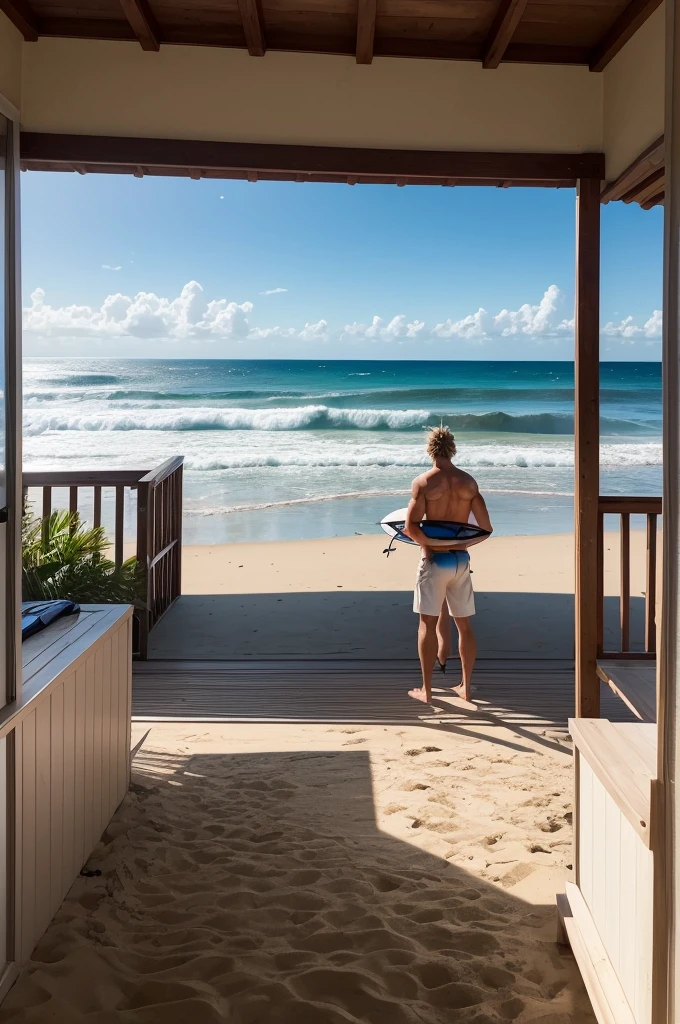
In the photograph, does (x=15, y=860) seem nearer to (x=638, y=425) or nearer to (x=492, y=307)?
(x=638, y=425)

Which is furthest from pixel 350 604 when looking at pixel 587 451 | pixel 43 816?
pixel 43 816

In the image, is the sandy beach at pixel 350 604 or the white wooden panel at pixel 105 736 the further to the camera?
the sandy beach at pixel 350 604

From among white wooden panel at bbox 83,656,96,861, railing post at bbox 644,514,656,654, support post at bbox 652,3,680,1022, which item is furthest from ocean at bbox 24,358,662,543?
support post at bbox 652,3,680,1022

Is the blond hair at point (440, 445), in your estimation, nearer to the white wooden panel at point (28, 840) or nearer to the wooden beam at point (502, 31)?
the wooden beam at point (502, 31)

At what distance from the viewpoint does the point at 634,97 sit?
3066 mm

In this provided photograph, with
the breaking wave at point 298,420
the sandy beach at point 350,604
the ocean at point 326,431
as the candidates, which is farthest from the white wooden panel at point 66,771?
the breaking wave at point 298,420

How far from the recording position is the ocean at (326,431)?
13844 mm

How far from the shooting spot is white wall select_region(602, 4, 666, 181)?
114 inches

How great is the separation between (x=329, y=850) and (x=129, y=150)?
8.87 ft

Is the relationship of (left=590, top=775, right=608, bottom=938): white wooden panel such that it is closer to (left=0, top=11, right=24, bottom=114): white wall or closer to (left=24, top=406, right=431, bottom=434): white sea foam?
(left=0, top=11, right=24, bottom=114): white wall

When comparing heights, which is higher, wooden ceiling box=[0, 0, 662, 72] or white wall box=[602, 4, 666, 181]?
wooden ceiling box=[0, 0, 662, 72]

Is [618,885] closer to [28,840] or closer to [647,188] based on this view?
[28,840]

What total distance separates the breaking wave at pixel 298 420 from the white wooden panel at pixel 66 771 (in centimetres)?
1787

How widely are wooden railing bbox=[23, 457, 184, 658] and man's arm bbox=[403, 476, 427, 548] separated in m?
1.72
